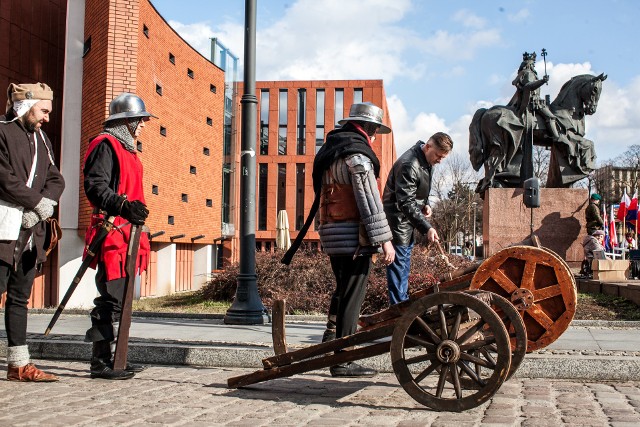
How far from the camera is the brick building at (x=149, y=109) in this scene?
75.9 ft

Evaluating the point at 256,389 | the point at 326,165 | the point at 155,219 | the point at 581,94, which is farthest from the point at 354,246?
the point at 155,219

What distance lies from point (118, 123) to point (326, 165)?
1689 mm

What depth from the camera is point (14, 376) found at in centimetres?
555

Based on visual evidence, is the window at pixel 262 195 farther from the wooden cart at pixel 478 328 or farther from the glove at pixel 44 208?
the wooden cart at pixel 478 328

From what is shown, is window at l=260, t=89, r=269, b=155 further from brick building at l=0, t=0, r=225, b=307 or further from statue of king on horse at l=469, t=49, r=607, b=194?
statue of king on horse at l=469, t=49, r=607, b=194

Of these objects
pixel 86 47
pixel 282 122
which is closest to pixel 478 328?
pixel 86 47

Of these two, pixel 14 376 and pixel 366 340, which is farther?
pixel 14 376

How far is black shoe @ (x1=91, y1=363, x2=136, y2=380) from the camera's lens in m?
5.64

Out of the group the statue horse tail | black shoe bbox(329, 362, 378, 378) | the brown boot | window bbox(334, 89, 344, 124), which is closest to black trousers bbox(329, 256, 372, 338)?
black shoe bbox(329, 362, 378, 378)

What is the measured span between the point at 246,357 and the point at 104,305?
4.49 ft

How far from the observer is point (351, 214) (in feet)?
18.4

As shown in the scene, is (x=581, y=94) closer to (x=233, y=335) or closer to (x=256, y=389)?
(x=233, y=335)

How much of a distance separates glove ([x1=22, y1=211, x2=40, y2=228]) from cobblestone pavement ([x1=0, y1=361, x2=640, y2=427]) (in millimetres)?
1160

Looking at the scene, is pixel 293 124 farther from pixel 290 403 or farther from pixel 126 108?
pixel 290 403
